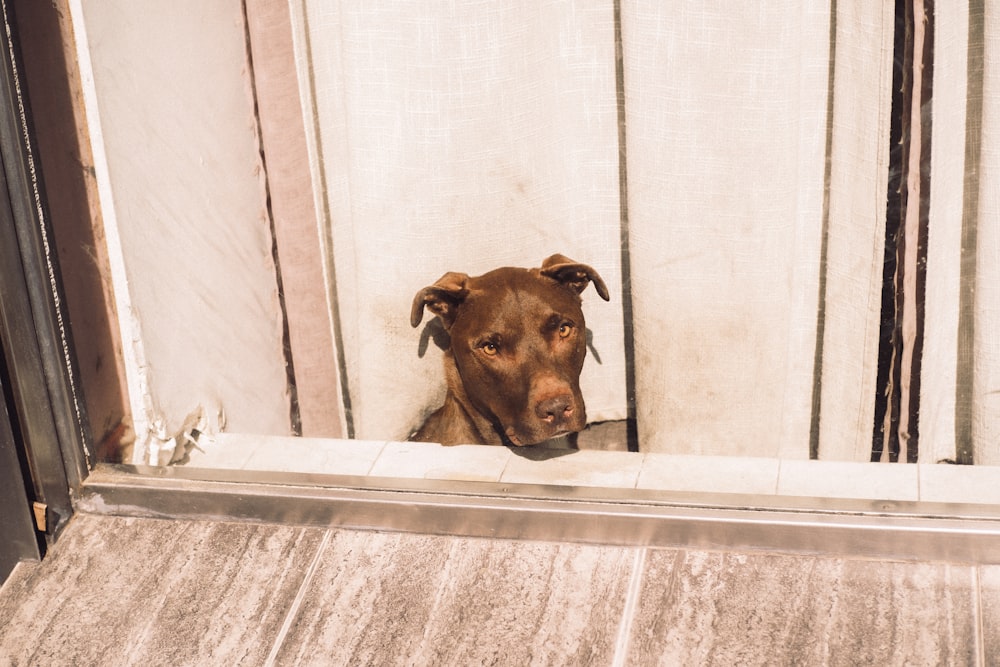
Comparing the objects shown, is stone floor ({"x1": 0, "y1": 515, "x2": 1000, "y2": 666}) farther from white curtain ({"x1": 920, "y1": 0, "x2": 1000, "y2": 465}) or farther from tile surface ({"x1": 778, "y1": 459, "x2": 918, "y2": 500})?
white curtain ({"x1": 920, "y1": 0, "x2": 1000, "y2": 465})

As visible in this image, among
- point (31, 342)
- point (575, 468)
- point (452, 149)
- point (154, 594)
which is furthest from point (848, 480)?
point (31, 342)

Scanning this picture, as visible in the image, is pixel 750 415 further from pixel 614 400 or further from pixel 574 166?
pixel 574 166

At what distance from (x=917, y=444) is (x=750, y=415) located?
57 cm

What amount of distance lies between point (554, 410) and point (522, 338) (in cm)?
29

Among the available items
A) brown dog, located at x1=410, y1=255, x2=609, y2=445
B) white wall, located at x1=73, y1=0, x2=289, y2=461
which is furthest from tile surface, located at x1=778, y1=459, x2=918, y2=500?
white wall, located at x1=73, y1=0, x2=289, y2=461

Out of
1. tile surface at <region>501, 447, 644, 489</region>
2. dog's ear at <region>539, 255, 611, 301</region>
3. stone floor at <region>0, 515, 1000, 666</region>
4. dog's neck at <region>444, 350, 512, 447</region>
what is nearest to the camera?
stone floor at <region>0, 515, 1000, 666</region>

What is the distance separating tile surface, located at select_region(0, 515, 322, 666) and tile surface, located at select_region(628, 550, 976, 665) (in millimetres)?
900

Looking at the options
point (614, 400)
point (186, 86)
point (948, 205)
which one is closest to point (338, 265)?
point (186, 86)

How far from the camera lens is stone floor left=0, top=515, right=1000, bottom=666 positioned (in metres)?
2.16

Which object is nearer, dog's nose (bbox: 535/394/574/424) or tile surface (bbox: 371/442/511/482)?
tile surface (bbox: 371/442/511/482)

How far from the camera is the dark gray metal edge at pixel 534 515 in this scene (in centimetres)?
229

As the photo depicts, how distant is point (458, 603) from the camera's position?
2367 mm

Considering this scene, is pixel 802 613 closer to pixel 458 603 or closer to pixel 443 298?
pixel 458 603

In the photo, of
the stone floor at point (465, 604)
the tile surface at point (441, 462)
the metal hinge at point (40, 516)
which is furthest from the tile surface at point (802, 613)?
the metal hinge at point (40, 516)
